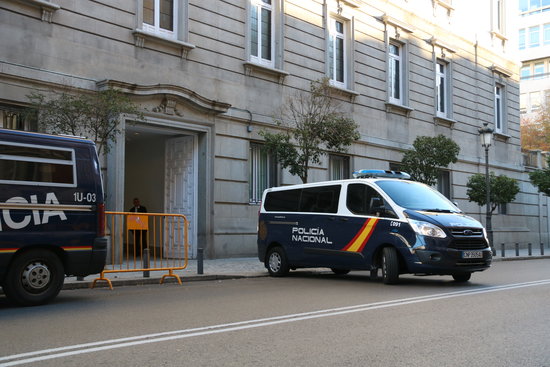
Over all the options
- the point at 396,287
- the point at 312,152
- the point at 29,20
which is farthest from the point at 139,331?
the point at 312,152

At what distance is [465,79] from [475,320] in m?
24.9

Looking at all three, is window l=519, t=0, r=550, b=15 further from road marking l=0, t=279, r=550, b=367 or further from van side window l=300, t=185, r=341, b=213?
road marking l=0, t=279, r=550, b=367

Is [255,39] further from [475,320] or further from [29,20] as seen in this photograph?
[475,320]

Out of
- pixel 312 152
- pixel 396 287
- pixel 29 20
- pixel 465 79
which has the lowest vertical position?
pixel 396 287

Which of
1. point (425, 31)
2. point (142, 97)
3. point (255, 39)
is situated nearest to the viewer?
point (142, 97)

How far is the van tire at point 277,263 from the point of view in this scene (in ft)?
44.0

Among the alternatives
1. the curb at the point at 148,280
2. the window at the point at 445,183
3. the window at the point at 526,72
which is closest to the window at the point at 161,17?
the curb at the point at 148,280

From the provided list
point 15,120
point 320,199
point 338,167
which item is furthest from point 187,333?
point 338,167

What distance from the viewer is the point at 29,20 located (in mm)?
13578

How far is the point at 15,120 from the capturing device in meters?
13.4

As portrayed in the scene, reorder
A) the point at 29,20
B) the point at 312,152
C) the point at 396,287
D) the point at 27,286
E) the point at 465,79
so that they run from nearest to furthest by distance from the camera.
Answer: the point at 27,286, the point at 396,287, the point at 29,20, the point at 312,152, the point at 465,79

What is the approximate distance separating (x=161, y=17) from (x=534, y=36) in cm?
5808

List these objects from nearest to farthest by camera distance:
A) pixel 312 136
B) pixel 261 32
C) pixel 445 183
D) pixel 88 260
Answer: pixel 88 260 < pixel 312 136 < pixel 261 32 < pixel 445 183

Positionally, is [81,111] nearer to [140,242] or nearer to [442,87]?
[140,242]
